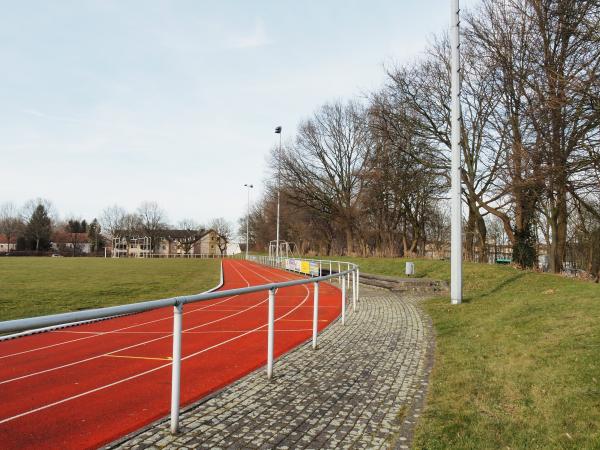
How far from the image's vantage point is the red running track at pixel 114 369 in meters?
4.38

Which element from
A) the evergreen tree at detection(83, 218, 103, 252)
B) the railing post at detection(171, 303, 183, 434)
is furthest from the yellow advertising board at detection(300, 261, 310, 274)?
the evergreen tree at detection(83, 218, 103, 252)

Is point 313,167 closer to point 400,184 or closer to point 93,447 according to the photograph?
point 400,184

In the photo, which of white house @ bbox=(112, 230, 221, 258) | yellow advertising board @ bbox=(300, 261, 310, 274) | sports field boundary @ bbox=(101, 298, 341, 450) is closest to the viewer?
sports field boundary @ bbox=(101, 298, 341, 450)

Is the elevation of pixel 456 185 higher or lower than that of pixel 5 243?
higher

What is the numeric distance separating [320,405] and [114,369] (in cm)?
331

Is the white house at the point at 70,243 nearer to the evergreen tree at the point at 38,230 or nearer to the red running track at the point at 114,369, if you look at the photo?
the evergreen tree at the point at 38,230

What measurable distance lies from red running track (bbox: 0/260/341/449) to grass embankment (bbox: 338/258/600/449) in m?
2.56

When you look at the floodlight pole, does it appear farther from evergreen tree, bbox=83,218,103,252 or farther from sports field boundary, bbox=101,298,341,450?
evergreen tree, bbox=83,218,103,252

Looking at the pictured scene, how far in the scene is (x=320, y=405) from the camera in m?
4.82

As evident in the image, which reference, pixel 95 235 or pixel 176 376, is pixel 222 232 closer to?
pixel 95 235

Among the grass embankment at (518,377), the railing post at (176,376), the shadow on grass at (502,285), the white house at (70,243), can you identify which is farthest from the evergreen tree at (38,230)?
the railing post at (176,376)

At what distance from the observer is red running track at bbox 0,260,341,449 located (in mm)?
4379

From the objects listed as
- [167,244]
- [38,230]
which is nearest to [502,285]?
[38,230]

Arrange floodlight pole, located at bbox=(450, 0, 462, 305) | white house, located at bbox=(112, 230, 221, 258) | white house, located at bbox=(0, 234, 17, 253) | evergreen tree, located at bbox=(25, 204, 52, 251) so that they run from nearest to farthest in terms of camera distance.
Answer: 1. floodlight pole, located at bbox=(450, 0, 462, 305)
2. evergreen tree, located at bbox=(25, 204, 52, 251)
3. white house, located at bbox=(0, 234, 17, 253)
4. white house, located at bbox=(112, 230, 221, 258)
